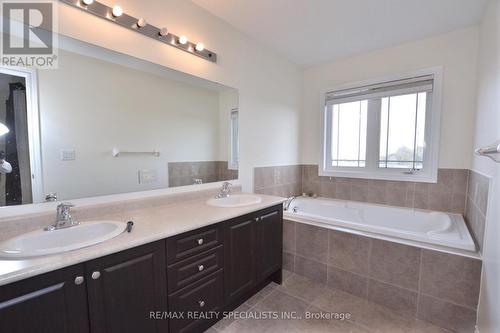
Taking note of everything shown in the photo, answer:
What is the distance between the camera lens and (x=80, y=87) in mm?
1379

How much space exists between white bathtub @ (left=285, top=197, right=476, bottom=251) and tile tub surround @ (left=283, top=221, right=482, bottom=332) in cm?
9

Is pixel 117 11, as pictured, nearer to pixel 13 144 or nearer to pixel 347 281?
pixel 13 144

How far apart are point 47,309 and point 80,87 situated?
46.7 inches

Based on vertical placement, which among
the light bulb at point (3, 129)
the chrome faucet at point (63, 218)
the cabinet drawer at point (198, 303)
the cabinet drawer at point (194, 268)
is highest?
the light bulb at point (3, 129)

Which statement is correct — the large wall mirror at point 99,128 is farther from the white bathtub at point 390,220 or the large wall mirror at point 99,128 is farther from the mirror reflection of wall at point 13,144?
the white bathtub at point 390,220

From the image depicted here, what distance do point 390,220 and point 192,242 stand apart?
234 centimetres

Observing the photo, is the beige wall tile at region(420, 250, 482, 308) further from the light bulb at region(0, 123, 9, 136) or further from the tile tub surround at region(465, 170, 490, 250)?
the light bulb at region(0, 123, 9, 136)

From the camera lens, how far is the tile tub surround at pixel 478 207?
1535 millimetres

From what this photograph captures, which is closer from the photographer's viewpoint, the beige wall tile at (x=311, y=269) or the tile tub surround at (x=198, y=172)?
the tile tub surround at (x=198, y=172)

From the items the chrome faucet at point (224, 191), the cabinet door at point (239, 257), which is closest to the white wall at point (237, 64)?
the chrome faucet at point (224, 191)

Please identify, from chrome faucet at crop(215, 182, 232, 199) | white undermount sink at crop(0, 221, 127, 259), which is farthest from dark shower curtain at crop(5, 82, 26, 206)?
chrome faucet at crop(215, 182, 232, 199)

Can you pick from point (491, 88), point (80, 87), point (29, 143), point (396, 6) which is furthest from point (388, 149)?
point (29, 143)

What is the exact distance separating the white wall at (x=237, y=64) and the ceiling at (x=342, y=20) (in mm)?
158

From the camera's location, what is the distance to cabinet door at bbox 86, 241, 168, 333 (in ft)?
3.29
